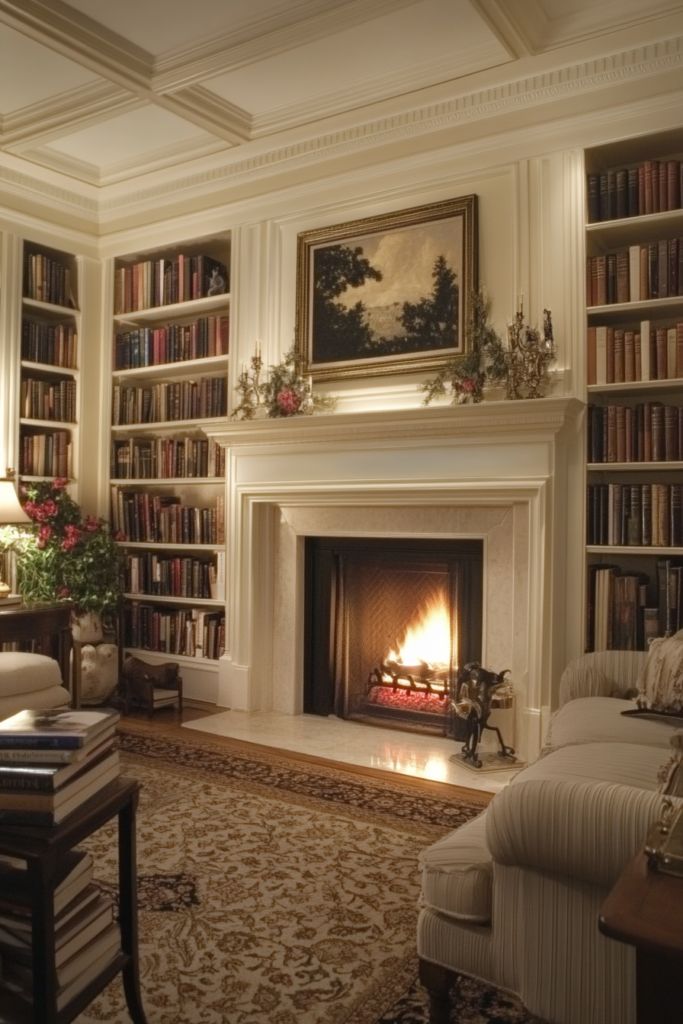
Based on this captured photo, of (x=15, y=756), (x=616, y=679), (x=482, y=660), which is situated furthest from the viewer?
(x=482, y=660)

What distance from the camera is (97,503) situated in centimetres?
557

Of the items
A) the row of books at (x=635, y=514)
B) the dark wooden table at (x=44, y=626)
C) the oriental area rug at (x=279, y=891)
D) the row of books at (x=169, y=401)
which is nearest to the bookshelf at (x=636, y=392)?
the row of books at (x=635, y=514)

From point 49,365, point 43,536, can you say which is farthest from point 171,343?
point 43,536

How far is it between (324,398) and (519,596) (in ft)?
4.89

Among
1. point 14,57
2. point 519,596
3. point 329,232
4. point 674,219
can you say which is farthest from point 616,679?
point 14,57

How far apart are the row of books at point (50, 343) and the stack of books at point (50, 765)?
4.03 m

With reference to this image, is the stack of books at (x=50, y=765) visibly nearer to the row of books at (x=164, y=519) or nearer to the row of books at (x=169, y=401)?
the row of books at (x=164, y=519)

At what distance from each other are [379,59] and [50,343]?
9.01 feet

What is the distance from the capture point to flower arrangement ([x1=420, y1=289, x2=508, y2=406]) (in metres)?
3.93

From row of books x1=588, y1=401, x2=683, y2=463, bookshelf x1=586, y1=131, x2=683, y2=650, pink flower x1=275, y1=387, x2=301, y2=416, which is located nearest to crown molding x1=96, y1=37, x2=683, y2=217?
bookshelf x1=586, y1=131, x2=683, y2=650

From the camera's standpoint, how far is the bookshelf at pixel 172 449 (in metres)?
5.01

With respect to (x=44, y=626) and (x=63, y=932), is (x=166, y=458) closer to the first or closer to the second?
(x=44, y=626)

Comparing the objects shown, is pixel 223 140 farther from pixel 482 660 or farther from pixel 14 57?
pixel 482 660

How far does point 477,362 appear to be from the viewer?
3.97 meters
